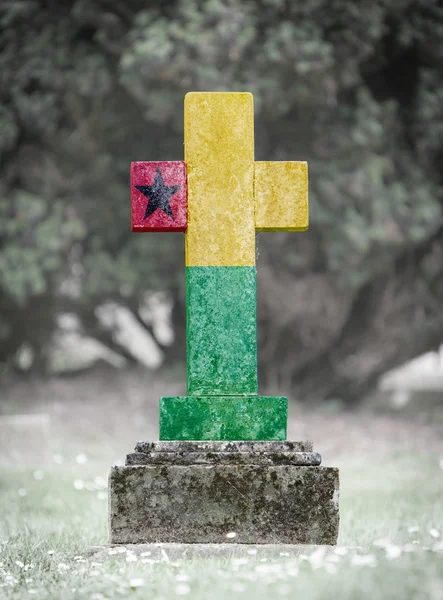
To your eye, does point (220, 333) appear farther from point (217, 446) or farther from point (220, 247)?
point (217, 446)

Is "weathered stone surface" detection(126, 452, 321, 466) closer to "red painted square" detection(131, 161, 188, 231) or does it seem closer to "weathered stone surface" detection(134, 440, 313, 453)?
"weathered stone surface" detection(134, 440, 313, 453)

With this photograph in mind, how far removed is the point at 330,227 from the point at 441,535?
546cm

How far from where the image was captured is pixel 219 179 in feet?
13.7

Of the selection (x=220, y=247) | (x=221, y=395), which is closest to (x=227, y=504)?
(x=221, y=395)

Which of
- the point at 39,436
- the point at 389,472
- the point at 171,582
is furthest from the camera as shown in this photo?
the point at 39,436

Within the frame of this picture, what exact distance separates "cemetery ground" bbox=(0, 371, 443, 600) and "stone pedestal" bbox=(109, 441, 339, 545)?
0.11 meters

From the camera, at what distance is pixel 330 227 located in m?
9.68

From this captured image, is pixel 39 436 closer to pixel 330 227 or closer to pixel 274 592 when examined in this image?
pixel 330 227

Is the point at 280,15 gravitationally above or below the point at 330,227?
above

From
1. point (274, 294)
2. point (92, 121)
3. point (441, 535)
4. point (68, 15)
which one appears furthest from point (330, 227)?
point (441, 535)

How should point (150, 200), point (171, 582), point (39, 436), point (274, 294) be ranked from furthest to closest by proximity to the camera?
point (274, 294), point (39, 436), point (150, 200), point (171, 582)

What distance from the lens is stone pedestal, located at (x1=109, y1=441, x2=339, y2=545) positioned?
3748 millimetres

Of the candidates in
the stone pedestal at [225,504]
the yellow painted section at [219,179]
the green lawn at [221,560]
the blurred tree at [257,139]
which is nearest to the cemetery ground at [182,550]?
the green lawn at [221,560]

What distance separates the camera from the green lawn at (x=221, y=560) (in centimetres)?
281
